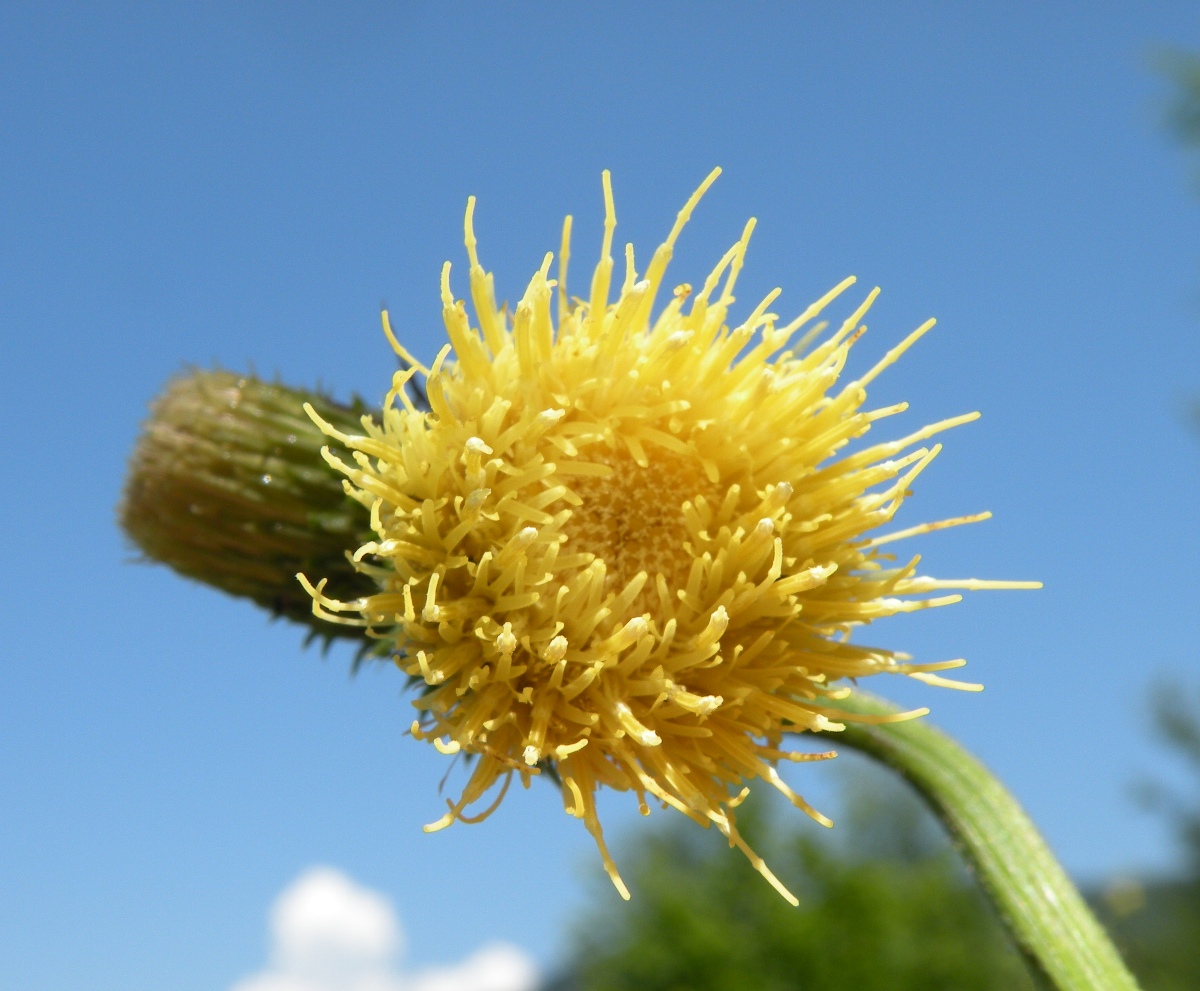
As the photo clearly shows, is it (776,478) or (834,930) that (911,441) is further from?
(834,930)

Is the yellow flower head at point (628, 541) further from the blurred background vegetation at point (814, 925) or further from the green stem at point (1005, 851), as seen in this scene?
the blurred background vegetation at point (814, 925)

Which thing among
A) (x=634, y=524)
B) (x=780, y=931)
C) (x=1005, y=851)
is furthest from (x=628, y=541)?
(x=780, y=931)

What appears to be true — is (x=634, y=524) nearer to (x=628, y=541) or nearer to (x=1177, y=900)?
(x=628, y=541)

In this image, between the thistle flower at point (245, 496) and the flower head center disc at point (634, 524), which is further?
the thistle flower at point (245, 496)

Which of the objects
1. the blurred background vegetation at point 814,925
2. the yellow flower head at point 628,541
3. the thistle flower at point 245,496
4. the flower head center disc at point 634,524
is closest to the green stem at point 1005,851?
the yellow flower head at point 628,541

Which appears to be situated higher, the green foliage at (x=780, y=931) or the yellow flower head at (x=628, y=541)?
the yellow flower head at (x=628, y=541)

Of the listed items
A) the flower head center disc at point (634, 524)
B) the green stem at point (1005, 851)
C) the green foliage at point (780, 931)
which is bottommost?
the green foliage at point (780, 931)
